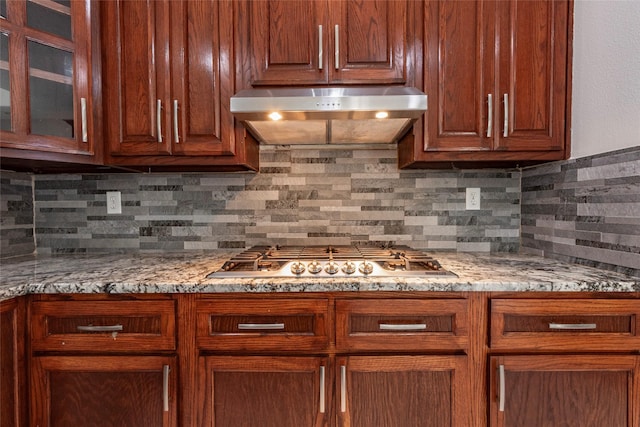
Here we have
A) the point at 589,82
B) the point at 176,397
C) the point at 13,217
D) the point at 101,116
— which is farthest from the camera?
the point at 13,217

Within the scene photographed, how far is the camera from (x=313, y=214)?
A: 179 cm

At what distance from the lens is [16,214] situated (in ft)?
5.64

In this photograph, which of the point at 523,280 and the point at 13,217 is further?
the point at 13,217

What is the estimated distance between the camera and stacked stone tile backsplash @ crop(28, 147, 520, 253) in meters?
1.78

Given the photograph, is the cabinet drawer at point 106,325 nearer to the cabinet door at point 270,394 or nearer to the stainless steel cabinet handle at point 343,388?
the cabinet door at point 270,394

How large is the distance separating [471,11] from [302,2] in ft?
2.25

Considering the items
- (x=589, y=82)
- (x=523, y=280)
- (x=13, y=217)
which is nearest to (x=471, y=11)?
(x=589, y=82)

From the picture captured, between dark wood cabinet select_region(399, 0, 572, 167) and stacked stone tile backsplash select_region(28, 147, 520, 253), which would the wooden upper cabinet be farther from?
stacked stone tile backsplash select_region(28, 147, 520, 253)

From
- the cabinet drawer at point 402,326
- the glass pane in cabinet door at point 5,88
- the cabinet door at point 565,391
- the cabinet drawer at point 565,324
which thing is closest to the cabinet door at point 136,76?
the glass pane in cabinet door at point 5,88

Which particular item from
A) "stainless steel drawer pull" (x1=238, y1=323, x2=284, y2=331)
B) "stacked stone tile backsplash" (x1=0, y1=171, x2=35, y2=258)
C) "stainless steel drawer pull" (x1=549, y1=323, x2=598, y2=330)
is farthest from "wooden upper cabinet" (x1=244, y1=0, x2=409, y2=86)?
"stacked stone tile backsplash" (x1=0, y1=171, x2=35, y2=258)

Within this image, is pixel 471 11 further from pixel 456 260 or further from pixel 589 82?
pixel 456 260

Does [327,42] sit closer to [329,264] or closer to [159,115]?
[159,115]

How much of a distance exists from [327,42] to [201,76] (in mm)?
536

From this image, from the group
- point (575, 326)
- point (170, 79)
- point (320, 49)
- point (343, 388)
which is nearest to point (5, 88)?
point (170, 79)
